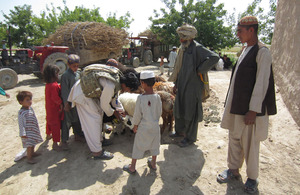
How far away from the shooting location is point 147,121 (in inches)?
102

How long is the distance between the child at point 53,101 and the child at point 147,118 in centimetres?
153

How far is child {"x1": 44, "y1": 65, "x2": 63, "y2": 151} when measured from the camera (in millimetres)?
3252

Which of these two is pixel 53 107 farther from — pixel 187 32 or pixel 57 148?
pixel 187 32

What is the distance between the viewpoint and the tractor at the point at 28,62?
25.9ft

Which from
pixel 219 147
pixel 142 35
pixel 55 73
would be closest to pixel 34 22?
pixel 142 35

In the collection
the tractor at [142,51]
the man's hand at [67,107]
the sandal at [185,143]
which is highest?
the tractor at [142,51]

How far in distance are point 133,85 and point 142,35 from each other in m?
16.5

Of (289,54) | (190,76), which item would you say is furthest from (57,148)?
(289,54)

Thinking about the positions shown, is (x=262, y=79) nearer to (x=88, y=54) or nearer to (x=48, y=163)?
(x=48, y=163)

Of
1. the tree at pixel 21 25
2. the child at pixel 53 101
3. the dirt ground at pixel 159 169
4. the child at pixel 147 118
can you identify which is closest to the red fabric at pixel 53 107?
the child at pixel 53 101

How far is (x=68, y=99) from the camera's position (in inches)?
121

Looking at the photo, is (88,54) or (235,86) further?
(88,54)

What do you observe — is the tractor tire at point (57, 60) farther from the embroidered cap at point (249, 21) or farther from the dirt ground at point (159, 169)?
the embroidered cap at point (249, 21)

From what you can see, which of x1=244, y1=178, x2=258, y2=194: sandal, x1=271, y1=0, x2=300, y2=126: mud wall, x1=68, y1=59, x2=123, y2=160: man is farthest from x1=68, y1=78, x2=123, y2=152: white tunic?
x1=271, y1=0, x2=300, y2=126: mud wall
